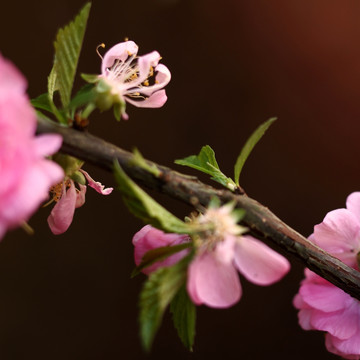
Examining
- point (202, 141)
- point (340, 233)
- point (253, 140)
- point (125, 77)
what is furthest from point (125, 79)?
point (202, 141)

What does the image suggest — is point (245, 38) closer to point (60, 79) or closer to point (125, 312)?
point (125, 312)

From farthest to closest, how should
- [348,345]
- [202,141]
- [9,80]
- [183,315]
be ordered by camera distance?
[202,141]
[348,345]
[183,315]
[9,80]

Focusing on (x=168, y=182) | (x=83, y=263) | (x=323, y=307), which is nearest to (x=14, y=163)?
(x=168, y=182)

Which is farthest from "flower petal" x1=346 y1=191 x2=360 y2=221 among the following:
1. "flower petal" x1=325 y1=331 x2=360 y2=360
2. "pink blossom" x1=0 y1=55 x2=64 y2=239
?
"pink blossom" x1=0 y1=55 x2=64 y2=239

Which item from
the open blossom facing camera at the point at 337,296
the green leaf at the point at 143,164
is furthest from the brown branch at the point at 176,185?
the open blossom facing camera at the point at 337,296

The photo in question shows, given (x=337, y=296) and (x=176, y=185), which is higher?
(x=176, y=185)

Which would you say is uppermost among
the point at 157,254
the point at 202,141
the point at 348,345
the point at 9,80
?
the point at 9,80

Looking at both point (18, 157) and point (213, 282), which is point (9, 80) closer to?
point (18, 157)

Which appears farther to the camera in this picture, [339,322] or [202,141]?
[202,141]

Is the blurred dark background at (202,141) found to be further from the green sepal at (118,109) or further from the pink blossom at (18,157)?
the pink blossom at (18,157)
